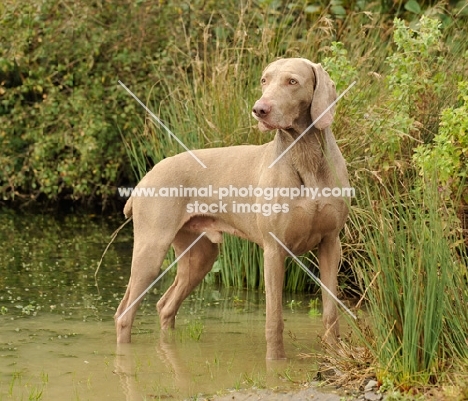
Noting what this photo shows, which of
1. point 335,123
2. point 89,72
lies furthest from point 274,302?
point 89,72

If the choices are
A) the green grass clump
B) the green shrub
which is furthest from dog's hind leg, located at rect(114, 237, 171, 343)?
the green grass clump

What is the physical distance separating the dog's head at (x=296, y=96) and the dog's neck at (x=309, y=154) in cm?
8

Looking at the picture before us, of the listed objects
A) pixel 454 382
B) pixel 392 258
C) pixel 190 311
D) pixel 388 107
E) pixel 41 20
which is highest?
pixel 41 20

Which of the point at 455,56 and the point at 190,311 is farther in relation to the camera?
the point at 455,56

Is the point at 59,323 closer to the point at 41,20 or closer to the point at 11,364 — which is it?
the point at 11,364

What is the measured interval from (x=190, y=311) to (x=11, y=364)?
85.0 inches

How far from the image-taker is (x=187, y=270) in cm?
730

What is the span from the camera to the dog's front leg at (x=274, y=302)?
620cm

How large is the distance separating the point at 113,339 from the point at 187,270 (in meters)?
0.80

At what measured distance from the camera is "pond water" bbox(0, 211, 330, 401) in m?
5.64

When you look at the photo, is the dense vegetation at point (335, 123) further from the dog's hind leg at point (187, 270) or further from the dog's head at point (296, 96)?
the dog's hind leg at point (187, 270)

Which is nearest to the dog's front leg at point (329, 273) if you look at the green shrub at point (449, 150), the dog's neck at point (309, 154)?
the dog's neck at point (309, 154)

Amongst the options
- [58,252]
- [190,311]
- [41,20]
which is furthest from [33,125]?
[190,311]

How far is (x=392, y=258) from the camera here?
16.3 ft
